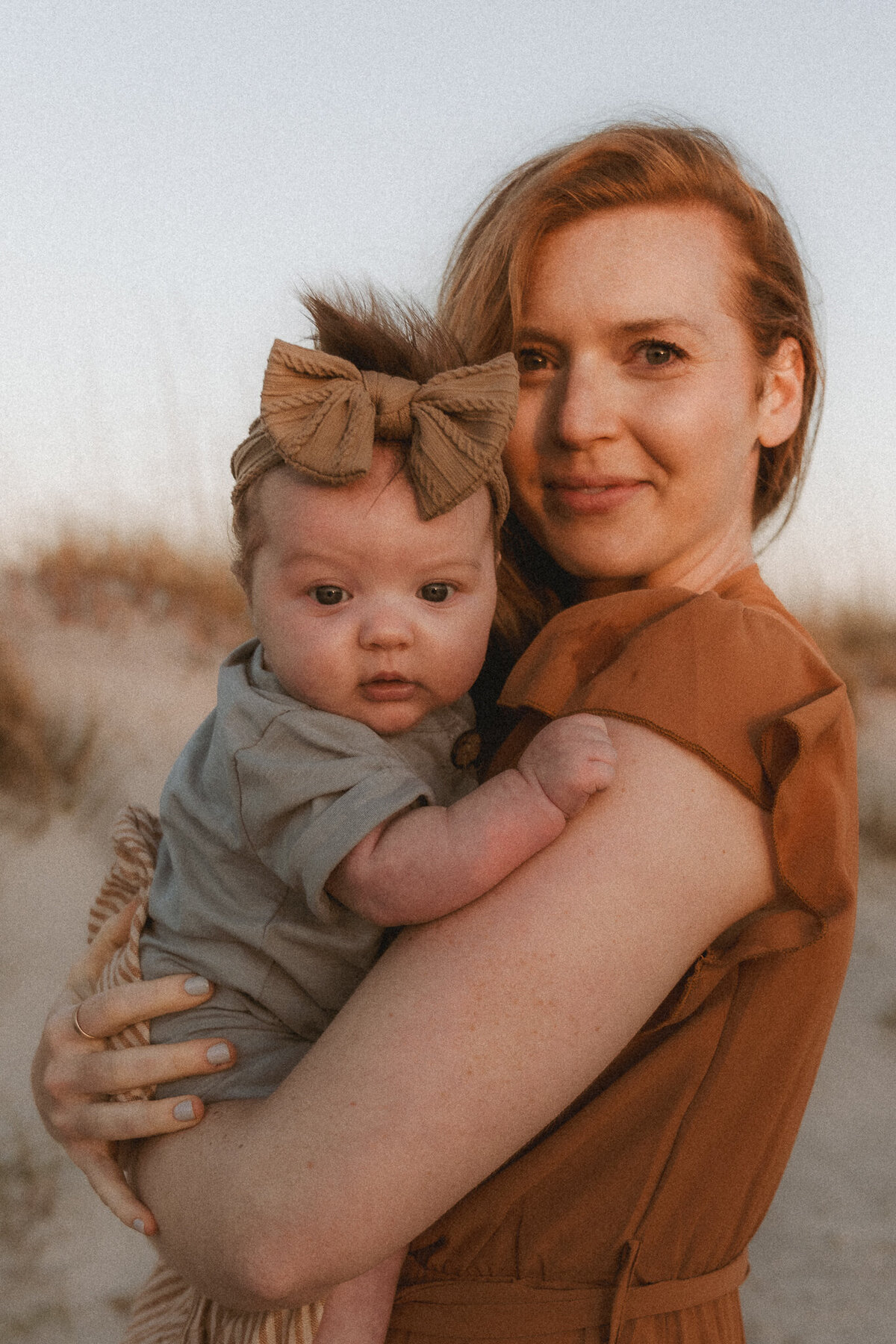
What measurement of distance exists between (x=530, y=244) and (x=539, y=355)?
7.2 inches

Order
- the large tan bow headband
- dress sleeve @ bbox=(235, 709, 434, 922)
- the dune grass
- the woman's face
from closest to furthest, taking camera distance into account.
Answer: dress sleeve @ bbox=(235, 709, 434, 922) < the large tan bow headband < the woman's face < the dune grass

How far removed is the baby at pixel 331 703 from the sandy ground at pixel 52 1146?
457 centimetres

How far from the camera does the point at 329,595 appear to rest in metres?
1.60

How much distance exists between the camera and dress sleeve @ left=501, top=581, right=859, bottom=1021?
4.37 feet

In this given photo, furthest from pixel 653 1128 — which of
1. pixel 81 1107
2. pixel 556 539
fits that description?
pixel 556 539

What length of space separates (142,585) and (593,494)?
6.64 m

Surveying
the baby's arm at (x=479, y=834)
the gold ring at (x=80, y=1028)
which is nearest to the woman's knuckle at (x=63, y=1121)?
the gold ring at (x=80, y=1028)

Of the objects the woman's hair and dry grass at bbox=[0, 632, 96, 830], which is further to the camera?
dry grass at bbox=[0, 632, 96, 830]

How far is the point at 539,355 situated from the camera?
1.94 meters

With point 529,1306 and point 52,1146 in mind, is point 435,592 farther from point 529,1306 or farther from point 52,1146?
point 52,1146

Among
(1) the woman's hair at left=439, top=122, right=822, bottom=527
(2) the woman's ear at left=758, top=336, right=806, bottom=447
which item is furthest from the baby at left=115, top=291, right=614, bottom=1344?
(2) the woman's ear at left=758, top=336, right=806, bottom=447

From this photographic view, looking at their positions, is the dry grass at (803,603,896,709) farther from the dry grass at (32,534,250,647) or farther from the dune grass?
the dry grass at (32,534,250,647)

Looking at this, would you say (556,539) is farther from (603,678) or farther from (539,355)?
(603,678)

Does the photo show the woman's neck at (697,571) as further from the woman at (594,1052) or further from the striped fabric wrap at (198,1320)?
the striped fabric wrap at (198,1320)
